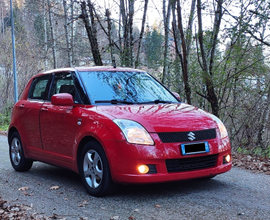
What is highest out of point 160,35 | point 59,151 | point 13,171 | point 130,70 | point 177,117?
point 160,35

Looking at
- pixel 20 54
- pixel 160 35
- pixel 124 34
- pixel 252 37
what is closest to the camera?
pixel 252 37

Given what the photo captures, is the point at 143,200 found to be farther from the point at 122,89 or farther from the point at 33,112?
the point at 33,112

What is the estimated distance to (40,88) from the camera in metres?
7.22

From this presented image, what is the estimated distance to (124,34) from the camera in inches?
595

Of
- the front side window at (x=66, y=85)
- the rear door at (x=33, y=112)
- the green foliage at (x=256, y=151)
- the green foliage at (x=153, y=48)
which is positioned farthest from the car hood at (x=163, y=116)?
the green foliage at (x=153, y=48)

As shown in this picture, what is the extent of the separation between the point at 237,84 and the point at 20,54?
19.9 m

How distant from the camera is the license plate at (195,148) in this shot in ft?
16.3

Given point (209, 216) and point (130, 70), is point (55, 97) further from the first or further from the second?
point (209, 216)

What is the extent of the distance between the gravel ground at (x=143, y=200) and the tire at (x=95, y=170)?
0.12m

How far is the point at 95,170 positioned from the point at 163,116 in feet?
3.69

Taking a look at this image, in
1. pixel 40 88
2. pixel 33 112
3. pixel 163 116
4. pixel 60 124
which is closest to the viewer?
pixel 163 116

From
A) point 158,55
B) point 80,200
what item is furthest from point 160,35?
point 80,200

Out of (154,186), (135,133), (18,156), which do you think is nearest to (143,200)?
(154,186)

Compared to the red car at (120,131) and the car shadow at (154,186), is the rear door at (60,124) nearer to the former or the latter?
the red car at (120,131)
